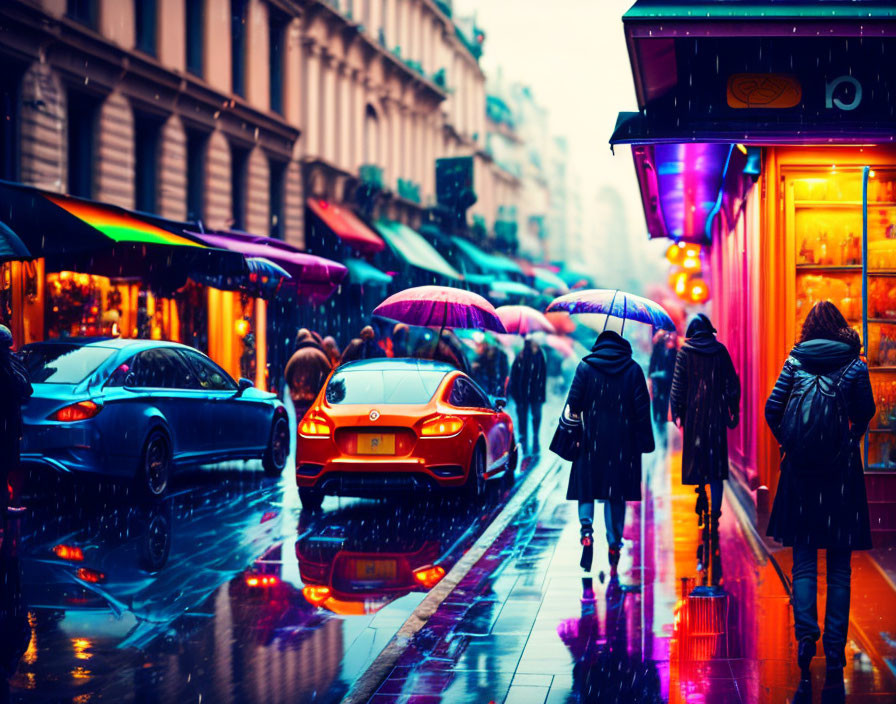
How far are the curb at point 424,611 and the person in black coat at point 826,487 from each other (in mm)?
2104

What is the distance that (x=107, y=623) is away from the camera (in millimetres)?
7371

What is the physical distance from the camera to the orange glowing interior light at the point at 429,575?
877cm

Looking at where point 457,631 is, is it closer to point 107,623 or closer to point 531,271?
point 107,623

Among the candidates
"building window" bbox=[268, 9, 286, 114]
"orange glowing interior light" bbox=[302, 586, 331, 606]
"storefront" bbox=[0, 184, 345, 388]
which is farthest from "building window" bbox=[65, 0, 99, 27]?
"orange glowing interior light" bbox=[302, 586, 331, 606]

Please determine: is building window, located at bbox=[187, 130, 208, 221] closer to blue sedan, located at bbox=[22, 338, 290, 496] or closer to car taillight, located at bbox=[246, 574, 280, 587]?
blue sedan, located at bbox=[22, 338, 290, 496]

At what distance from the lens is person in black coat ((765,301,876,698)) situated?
21.0 ft

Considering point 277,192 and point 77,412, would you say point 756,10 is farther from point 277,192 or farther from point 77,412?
point 277,192

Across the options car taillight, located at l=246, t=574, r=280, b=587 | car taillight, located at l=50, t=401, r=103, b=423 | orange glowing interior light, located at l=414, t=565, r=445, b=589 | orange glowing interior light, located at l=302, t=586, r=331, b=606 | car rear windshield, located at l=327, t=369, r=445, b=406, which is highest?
car rear windshield, located at l=327, t=369, r=445, b=406

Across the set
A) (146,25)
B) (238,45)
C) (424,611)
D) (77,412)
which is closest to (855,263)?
(424,611)

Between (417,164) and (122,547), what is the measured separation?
115ft

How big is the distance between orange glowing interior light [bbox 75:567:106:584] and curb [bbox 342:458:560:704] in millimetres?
2317

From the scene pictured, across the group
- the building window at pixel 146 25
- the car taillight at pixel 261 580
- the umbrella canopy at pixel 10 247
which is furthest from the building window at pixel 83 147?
the car taillight at pixel 261 580

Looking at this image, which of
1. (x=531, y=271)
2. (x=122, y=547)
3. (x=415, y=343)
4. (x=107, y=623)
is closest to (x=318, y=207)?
(x=415, y=343)

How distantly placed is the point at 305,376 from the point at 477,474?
19.9ft
